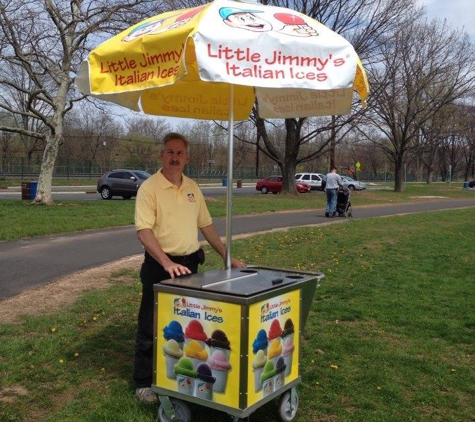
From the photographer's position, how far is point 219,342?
11.2 feet

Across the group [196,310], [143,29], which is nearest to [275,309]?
[196,310]

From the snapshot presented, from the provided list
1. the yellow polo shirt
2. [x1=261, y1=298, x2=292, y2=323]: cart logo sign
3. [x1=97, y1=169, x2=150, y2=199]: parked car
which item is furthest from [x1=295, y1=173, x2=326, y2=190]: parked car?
[x1=261, y1=298, x2=292, y2=323]: cart logo sign

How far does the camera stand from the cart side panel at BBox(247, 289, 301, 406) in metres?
3.39

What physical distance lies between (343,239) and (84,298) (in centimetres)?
773

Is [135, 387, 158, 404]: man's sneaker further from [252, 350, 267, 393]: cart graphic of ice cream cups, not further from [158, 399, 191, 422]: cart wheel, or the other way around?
[252, 350, 267, 393]: cart graphic of ice cream cups

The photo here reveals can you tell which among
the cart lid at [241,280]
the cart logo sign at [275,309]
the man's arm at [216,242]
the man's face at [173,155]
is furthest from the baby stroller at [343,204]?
the cart logo sign at [275,309]

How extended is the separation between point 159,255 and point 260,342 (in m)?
0.95

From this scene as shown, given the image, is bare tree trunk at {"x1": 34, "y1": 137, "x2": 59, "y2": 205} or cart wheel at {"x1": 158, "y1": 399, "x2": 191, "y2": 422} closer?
cart wheel at {"x1": 158, "y1": 399, "x2": 191, "y2": 422}

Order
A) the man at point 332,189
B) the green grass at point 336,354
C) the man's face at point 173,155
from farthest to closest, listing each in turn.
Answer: the man at point 332,189
the man's face at point 173,155
the green grass at point 336,354

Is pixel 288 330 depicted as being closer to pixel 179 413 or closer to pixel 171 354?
pixel 171 354

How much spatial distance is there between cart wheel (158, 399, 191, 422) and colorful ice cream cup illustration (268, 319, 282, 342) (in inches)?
29.4

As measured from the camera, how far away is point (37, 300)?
693 cm

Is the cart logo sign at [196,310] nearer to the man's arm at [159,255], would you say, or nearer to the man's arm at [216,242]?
the man's arm at [159,255]

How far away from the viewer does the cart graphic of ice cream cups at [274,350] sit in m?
3.57
